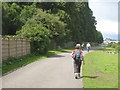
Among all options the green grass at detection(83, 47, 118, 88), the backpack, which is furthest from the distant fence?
the backpack

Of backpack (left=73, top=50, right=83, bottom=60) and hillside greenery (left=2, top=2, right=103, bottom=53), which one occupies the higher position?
hillside greenery (left=2, top=2, right=103, bottom=53)

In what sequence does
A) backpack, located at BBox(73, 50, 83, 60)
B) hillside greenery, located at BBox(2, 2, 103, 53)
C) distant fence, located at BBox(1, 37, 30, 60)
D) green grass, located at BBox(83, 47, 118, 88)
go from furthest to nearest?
hillside greenery, located at BBox(2, 2, 103, 53)
distant fence, located at BBox(1, 37, 30, 60)
backpack, located at BBox(73, 50, 83, 60)
green grass, located at BBox(83, 47, 118, 88)

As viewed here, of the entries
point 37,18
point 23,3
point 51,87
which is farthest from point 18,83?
point 23,3

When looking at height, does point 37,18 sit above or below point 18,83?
above

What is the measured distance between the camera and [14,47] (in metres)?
19.0

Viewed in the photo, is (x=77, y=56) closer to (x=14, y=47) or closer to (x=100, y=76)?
(x=100, y=76)

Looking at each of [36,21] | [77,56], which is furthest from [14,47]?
[36,21]

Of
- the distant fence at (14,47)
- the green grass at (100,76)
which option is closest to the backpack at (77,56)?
the green grass at (100,76)

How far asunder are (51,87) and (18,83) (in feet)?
5.00

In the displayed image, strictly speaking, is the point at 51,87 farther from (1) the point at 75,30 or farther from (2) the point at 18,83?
(1) the point at 75,30

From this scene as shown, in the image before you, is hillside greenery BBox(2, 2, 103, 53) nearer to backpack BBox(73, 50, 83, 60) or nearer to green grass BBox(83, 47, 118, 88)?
green grass BBox(83, 47, 118, 88)

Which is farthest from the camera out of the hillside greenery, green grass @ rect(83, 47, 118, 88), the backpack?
the hillside greenery

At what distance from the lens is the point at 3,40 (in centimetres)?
1606

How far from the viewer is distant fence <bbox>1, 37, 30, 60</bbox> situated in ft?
53.9
